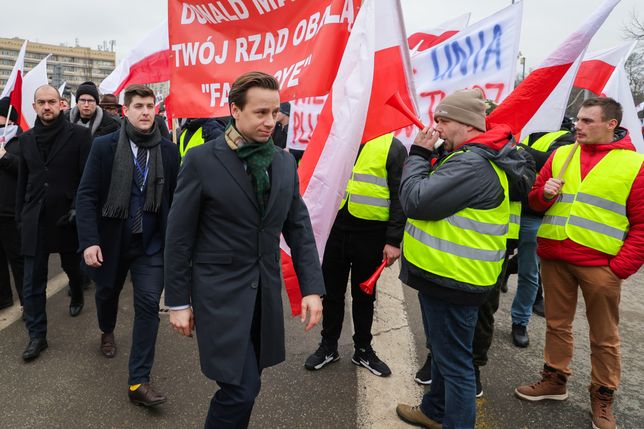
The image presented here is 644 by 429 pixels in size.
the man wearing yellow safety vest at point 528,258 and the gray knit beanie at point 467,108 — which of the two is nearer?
the gray knit beanie at point 467,108

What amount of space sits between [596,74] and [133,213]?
178 inches

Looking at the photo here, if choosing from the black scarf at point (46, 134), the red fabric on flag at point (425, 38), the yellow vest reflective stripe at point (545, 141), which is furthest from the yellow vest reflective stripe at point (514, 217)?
the black scarf at point (46, 134)

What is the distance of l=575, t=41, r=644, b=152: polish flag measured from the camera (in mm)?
3945

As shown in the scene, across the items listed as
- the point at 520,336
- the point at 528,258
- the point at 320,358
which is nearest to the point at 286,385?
the point at 320,358

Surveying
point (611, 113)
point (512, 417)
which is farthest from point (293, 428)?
point (611, 113)

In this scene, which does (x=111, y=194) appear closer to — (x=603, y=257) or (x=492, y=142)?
(x=492, y=142)

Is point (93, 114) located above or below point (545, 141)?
above

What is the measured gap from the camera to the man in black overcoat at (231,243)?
6.75 ft

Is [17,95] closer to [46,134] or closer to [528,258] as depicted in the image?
[46,134]

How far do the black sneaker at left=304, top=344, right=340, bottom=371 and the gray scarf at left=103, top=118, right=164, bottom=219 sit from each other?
5.01 ft

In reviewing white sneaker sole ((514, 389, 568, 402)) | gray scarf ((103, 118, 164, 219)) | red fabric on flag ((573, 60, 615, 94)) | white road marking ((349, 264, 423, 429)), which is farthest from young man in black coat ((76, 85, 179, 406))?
red fabric on flag ((573, 60, 615, 94))

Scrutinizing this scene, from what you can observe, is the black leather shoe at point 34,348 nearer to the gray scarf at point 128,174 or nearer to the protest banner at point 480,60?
the gray scarf at point 128,174

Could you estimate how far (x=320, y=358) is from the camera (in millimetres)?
3459

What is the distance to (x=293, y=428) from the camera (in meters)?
2.76
